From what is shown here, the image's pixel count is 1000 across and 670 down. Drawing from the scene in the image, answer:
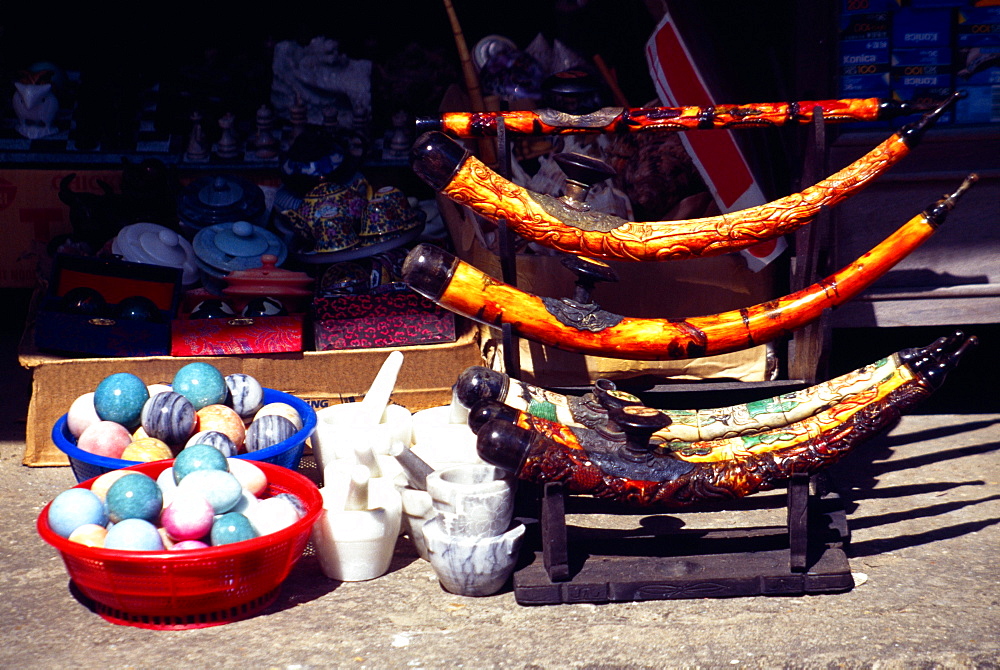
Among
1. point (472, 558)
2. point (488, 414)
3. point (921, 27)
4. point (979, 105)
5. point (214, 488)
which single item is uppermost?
point (921, 27)

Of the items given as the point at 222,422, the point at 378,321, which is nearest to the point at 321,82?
the point at 378,321

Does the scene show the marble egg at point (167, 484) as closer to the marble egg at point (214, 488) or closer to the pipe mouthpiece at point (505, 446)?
the marble egg at point (214, 488)

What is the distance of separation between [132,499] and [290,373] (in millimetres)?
1295

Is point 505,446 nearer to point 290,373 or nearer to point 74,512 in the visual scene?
point 74,512

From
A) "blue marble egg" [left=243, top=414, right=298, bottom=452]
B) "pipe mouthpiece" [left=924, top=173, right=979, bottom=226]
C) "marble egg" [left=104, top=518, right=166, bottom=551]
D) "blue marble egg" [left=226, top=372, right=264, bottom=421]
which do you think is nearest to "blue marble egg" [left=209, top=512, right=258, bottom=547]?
"marble egg" [left=104, top=518, right=166, bottom=551]

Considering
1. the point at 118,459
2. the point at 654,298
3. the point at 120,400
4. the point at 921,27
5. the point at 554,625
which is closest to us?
the point at 554,625

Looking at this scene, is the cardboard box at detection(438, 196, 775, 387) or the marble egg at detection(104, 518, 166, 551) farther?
the cardboard box at detection(438, 196, 775, 387)

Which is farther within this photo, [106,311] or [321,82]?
[321,82]

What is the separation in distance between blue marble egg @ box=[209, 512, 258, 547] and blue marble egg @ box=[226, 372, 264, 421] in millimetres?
747

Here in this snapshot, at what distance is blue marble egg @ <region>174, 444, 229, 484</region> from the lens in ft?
8.29

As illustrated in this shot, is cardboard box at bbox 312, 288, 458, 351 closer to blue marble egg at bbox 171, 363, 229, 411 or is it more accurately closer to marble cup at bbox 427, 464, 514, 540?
blue marble egg at bbox 171, 363, 229, 411

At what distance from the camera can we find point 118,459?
9.04ft

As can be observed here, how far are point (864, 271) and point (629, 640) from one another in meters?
1.29

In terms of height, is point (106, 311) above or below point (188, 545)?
above
